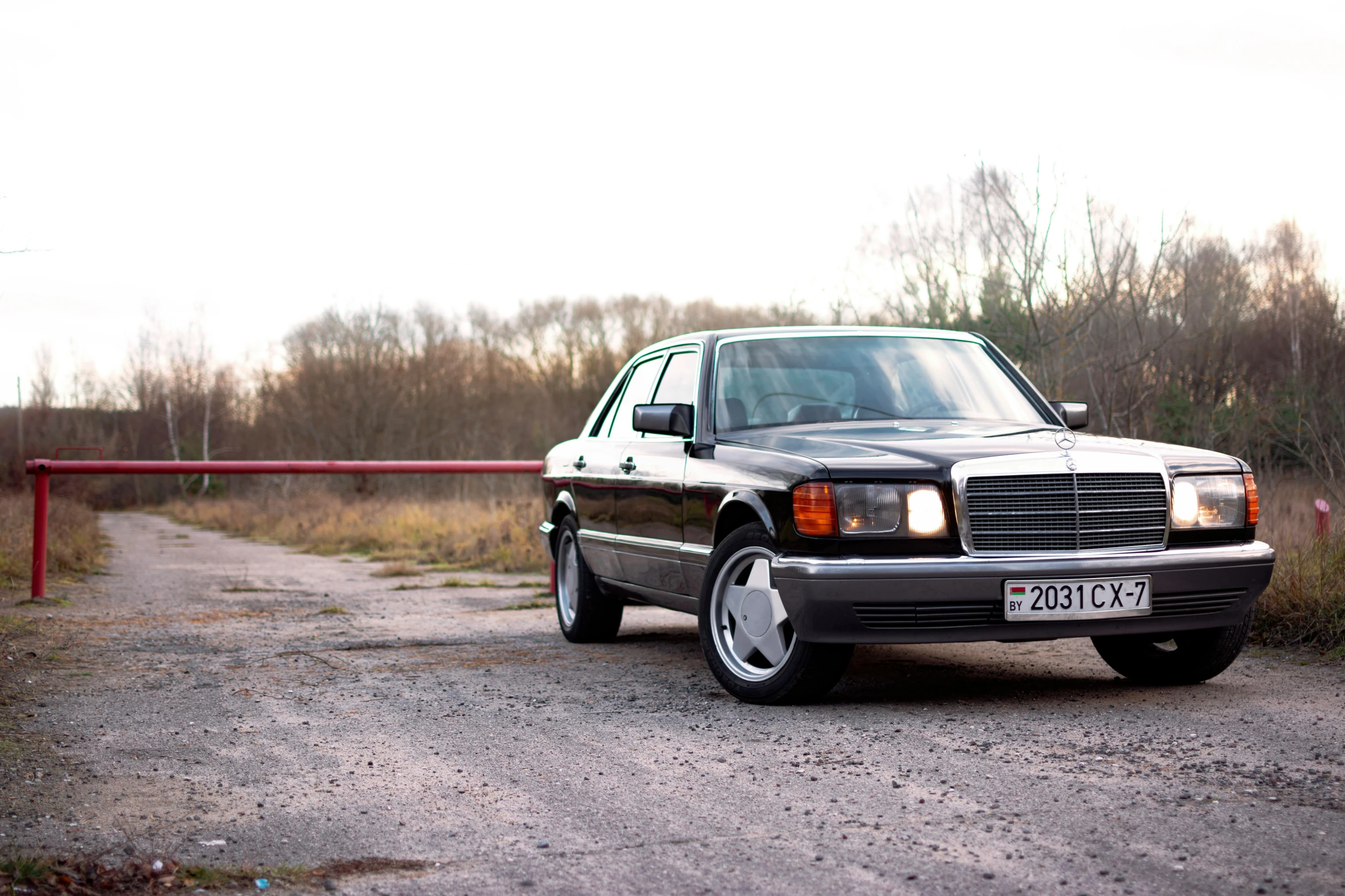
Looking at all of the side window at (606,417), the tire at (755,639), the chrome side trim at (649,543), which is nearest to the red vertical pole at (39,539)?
the side window at (606,417)

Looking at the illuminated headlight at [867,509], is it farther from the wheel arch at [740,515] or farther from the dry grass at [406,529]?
the dry grass at [406,529]

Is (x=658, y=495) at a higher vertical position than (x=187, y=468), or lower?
lower

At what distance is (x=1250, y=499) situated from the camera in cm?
570

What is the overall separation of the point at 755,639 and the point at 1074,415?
225 centimetres

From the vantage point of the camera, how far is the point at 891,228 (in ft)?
51.5

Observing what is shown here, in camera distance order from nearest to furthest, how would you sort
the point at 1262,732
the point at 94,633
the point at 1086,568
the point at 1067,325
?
the point at 1262,732, the point at 1086,568, the point at 94,633, the point at 1067,325

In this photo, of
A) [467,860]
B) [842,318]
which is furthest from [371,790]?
[842,318]

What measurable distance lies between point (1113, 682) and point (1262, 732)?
50.8 inches

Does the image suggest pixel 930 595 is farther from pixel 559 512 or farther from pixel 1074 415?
pixel 559 512

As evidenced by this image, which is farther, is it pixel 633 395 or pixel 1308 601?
pixel 633 395

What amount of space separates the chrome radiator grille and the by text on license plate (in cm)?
16

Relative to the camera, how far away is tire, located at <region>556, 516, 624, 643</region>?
785 centimetres

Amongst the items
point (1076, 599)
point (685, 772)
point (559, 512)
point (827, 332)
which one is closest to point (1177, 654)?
point (1076, 599)

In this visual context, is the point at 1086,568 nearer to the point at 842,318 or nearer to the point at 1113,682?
the point at 1113,682
